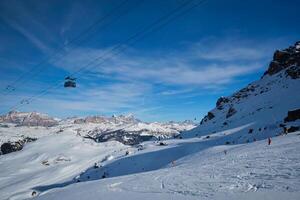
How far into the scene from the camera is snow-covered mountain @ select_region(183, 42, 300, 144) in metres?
42.8

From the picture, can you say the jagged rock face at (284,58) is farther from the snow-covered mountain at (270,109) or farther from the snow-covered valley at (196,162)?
the snow-covered valley at (196,162)

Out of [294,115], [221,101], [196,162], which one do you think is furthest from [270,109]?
[221,101]

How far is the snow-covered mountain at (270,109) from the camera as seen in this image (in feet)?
141

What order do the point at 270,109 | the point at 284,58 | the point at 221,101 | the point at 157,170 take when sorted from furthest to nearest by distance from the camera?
the point at 221,101
the point at 284,58
the point at 270,109
the point at 157,170

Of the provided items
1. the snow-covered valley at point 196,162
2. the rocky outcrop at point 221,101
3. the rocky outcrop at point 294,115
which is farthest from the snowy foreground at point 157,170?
the rocky outcrop at point 221,101

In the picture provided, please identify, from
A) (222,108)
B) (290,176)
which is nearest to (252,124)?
(222,108)

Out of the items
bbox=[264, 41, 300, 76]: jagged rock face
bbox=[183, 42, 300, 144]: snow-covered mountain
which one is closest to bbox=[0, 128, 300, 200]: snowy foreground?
bbox=[183, 42, 300, 144]: snow-covered mountain

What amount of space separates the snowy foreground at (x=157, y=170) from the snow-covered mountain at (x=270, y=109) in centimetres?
693

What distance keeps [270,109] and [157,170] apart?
136 ft

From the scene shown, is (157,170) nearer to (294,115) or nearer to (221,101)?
(294,115)

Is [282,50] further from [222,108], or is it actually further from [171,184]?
[171,184]

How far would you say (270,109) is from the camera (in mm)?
57438

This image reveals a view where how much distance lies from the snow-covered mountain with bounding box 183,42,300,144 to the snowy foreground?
6.93 m

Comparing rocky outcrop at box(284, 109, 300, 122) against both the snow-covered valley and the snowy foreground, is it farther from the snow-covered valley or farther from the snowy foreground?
the snowy foreground
